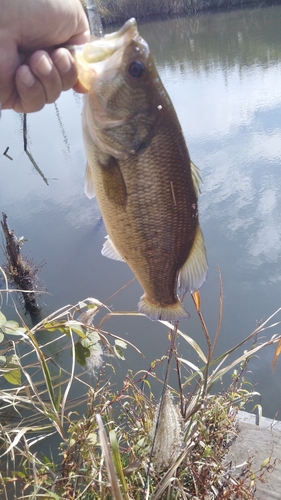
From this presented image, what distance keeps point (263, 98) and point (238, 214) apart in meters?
4.47

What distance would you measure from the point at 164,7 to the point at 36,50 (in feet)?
78.7

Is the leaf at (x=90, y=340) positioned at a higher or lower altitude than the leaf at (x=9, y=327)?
lower

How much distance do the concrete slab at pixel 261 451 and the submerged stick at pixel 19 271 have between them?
3461mm

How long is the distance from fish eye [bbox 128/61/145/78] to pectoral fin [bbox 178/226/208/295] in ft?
1.48

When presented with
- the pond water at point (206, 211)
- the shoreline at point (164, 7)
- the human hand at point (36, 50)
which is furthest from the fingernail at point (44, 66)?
the shoreline at point (164, 7)

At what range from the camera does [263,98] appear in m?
8.41

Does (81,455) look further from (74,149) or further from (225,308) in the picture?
(74,149)

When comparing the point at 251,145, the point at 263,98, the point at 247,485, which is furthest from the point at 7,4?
the point at 263,98

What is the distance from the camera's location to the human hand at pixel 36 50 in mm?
1030

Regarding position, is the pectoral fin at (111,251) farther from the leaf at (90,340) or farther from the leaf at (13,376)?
the leaf at (13,376)

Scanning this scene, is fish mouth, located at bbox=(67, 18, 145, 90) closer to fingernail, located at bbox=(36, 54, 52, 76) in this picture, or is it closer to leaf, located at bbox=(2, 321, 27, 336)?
fingernail, located at bbox=(36, 54, 52, 76)

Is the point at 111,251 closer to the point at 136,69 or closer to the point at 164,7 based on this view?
the point at 136,69

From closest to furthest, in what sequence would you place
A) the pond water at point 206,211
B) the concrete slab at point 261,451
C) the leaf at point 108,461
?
the leaf at point 108,461 → the concrete slab at point 261,451 → the pond water at point 206,211

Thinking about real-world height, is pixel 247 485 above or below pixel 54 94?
below
